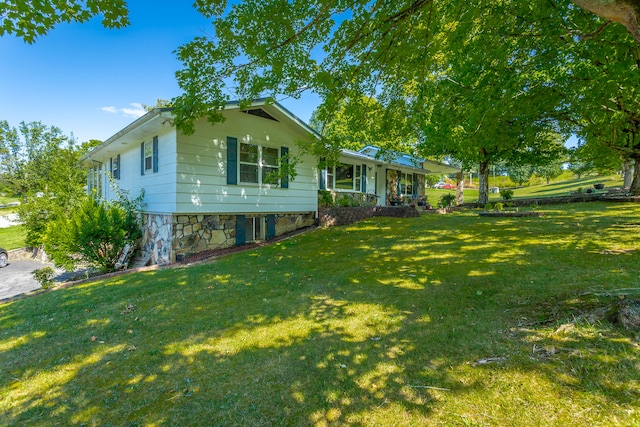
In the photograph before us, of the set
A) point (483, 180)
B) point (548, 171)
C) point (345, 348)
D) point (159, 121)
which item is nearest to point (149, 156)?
point (159, 121)

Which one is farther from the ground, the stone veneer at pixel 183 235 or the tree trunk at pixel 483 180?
the tree trunk at pixel 483 180

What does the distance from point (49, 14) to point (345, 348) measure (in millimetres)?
5941

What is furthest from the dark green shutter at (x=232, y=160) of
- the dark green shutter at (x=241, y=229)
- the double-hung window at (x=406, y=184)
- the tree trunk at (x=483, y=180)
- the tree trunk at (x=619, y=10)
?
the tree trunk at (x=483, y=180)

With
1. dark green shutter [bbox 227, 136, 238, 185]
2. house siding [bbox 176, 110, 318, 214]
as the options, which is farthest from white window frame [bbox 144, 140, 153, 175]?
dark green shutter [bbox 227, 136, 238, 185]

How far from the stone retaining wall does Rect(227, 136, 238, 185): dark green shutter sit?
4.15 meters

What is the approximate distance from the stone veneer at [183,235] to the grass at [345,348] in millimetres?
2785

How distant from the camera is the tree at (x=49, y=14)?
12.3 ft

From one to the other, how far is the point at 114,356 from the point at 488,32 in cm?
Answer: 841

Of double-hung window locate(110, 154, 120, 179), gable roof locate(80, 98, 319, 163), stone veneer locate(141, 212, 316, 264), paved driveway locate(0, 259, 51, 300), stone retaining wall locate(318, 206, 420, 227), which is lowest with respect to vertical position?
paved driveway locate(0, 259, 51, 300)

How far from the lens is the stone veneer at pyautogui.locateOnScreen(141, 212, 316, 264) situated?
859cm

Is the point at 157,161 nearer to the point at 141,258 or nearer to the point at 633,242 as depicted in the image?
the point at 141,258

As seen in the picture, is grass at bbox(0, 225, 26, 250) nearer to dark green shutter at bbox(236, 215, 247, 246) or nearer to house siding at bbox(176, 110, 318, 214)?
house siding at bbox(176, 110, 318, 214)

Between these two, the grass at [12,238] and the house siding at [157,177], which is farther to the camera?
the grass at [12,238]

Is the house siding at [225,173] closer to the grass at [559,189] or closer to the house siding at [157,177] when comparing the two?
the house siding at [157,177]
